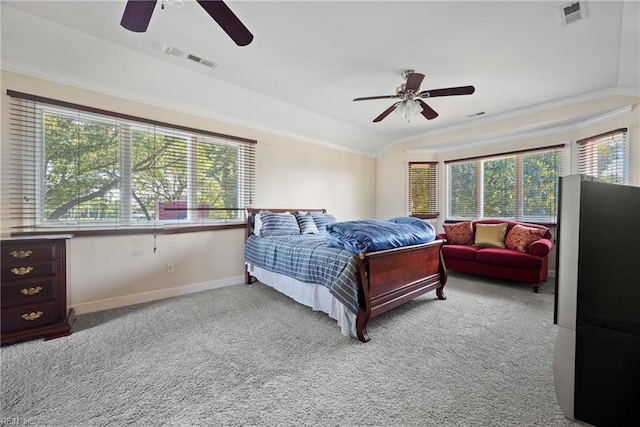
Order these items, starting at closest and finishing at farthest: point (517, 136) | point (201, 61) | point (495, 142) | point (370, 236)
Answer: point (370, 236), point (201, 61), point (517, 136), point (495, 142)

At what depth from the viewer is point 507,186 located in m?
4.87

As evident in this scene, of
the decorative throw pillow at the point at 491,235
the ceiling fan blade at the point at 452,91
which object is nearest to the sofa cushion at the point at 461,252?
the decorative throw pillow at the point at 491,235

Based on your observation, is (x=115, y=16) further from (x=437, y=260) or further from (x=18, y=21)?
(x=437, y=260)

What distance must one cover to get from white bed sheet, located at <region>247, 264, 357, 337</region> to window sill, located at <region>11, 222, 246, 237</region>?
1.07m

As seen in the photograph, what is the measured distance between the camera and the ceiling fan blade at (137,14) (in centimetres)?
153

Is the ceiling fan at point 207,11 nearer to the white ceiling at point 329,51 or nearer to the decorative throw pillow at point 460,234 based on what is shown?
the white ceiling at point 329,51

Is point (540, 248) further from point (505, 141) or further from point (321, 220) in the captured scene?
point (321, 220)

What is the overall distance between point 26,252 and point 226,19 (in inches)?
99.4

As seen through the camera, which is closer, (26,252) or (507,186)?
(26,252)

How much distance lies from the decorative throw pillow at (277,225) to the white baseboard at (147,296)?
95cm

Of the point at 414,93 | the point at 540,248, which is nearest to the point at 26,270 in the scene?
the point at 414,93

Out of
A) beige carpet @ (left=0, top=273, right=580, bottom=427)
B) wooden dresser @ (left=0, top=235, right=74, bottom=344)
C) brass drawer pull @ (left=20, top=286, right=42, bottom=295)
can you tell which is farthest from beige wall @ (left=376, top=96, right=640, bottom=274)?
brass drawer pull @ (left=20, top=286, right=42, bottom=295)

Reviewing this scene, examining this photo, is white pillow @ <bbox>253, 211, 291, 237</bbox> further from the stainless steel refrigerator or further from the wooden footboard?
the stainless steel refrigerator

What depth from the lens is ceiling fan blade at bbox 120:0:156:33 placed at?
1.53 metres
